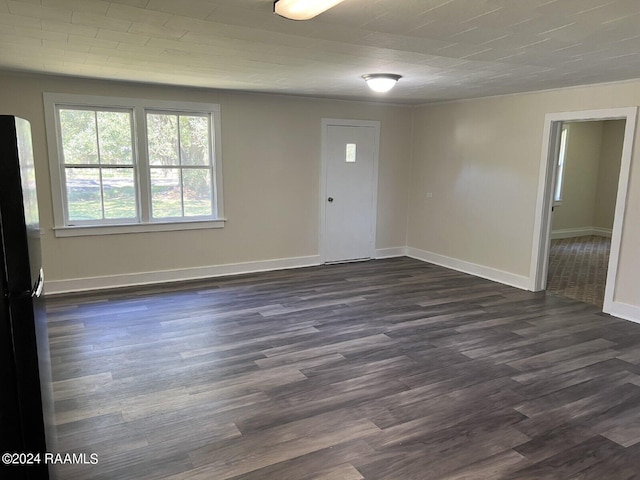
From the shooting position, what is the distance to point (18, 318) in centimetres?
161

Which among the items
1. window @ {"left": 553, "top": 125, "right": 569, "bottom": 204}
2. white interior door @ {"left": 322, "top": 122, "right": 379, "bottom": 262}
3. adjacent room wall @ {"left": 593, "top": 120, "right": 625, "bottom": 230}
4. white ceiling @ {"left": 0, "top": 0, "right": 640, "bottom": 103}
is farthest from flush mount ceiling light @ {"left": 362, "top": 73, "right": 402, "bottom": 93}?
adjacent room wall @ {"left": 593, "top": 120, "right": 625, "bottom": 230}

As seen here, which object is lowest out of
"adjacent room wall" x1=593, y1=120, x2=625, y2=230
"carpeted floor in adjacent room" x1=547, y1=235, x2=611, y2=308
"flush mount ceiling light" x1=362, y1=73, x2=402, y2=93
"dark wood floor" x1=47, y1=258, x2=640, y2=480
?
"dark wood floor" x1=47, y1=258, x2=640, y2=480

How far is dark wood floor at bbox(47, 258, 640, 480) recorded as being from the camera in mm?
2371

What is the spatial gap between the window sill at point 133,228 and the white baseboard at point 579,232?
674cm

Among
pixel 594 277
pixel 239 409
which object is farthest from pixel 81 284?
pixel 594 277

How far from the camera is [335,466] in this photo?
2314 millimetres

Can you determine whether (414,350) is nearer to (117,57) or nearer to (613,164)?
(117,57)

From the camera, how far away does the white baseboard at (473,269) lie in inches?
222

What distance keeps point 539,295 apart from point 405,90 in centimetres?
294

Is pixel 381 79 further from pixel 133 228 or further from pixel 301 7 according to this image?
pixel 133 228

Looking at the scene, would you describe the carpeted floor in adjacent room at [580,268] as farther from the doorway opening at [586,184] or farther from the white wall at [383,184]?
the white wall at [383,184]

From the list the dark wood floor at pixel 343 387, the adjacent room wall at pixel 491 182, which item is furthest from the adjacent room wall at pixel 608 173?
the dark wood floor at pixel 343 387

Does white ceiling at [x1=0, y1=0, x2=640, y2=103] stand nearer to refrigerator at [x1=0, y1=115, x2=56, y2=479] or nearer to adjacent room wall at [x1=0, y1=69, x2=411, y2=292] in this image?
adjacent room wall at [x1=0, y1=69, x2=411, y2=292]

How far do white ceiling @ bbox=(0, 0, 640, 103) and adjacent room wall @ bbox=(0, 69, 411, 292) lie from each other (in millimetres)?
621
